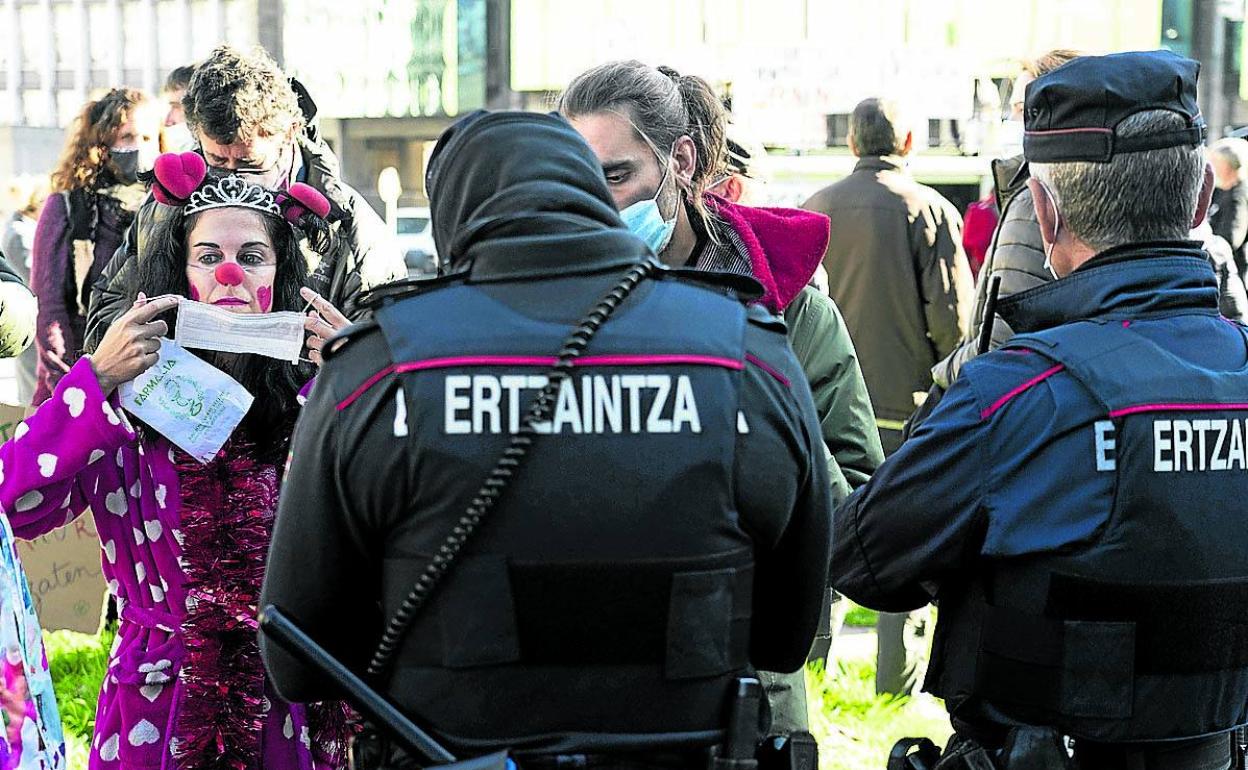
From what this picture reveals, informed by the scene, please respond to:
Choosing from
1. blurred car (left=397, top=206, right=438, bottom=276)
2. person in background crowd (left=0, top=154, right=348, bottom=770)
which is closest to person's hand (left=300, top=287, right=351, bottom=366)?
person in background crowd (left=0, top=154, right=348, bottom=770)

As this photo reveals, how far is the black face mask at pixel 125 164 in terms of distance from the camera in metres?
5.77

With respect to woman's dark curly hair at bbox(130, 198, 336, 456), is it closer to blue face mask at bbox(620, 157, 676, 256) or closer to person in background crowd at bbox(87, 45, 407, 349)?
blue face mask at bbox(620, 157, 676, 256)

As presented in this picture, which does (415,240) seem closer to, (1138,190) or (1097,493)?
(1138,190)

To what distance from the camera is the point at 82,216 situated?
5.71 meters

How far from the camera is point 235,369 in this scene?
3076 mm

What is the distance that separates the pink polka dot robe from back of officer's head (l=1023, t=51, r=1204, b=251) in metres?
1.74

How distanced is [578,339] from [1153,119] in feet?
3.65

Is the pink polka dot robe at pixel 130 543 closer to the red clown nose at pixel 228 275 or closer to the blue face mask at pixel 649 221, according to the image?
the red clown nose at pixel 228 275

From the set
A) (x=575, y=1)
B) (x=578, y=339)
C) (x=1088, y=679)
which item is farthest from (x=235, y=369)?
(x=575, y=1)

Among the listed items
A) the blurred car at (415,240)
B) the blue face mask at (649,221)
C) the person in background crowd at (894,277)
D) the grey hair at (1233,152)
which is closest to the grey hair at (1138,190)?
the blue face mask at (649,221)

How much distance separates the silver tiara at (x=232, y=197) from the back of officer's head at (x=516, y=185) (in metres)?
1.11

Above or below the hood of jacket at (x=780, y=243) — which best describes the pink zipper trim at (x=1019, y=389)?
below

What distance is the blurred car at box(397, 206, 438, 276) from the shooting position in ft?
65.5

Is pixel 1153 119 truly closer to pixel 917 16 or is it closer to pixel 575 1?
pixel 917 16
